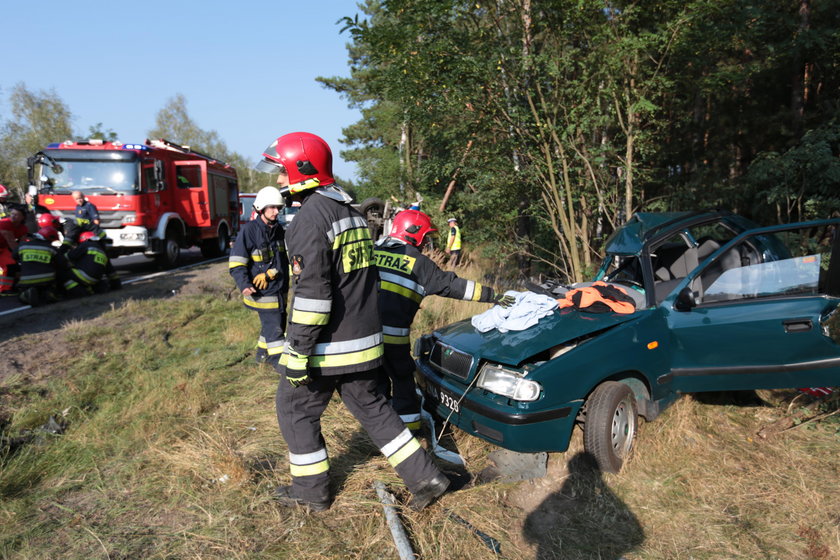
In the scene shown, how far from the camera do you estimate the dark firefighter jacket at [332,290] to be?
2.24m

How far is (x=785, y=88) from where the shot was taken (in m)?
9.70

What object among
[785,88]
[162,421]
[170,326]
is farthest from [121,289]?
[785,88]

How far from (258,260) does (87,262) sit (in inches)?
177

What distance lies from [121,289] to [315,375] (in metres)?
7.17

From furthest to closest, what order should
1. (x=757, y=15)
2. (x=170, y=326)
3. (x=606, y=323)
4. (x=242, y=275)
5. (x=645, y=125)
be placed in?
(x=645, y=125), (x=170, y=326), (x=757, y=15), (x=242, y=275), (x=606, y=323)

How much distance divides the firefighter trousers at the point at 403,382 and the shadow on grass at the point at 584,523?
3.30 feet

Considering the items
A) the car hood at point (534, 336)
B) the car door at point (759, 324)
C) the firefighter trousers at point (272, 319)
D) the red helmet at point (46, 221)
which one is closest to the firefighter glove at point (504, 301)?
the car hood at point (534, 336)

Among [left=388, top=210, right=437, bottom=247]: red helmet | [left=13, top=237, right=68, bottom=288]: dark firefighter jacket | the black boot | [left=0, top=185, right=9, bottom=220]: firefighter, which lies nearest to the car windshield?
[left=0, top=185, right=9, bottom=220]: firefighter

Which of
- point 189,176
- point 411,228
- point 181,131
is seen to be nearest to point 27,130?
point 181,131

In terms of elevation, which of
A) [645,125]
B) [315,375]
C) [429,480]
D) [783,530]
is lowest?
[783,530]

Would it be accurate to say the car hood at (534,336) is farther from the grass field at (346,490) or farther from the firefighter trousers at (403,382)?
the grass field at (346,490)

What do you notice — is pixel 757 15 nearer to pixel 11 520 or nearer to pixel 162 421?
pixel 162 421

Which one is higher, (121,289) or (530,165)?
(530,165)

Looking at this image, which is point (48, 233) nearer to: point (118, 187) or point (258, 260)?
point (118, 187)
